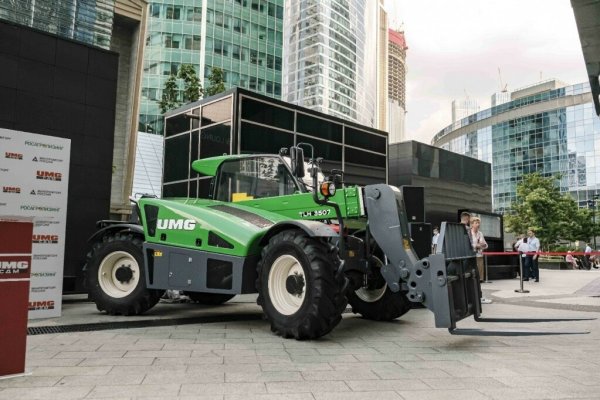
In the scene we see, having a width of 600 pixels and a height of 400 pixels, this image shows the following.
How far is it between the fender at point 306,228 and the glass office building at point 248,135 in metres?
9.64

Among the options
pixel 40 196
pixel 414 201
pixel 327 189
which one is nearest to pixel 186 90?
pixel 40 196

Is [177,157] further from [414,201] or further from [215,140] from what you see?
[414,201]

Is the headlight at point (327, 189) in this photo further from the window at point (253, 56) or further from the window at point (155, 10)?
the window at point (253, 56)

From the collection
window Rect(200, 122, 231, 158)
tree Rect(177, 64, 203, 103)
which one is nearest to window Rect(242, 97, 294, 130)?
window Rect(200, 122, 231, 158)

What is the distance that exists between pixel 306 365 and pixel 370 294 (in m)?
3.21

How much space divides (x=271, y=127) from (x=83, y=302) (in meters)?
10.7

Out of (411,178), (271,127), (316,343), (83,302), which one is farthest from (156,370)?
(411,178)

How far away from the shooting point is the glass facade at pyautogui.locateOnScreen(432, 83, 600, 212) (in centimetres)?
9406

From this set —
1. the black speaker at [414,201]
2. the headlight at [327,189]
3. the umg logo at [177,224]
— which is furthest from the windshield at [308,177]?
the black speaker at [414,201]

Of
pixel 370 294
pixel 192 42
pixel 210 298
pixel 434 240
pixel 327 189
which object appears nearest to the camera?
pixel 327 189

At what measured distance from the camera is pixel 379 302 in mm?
7625

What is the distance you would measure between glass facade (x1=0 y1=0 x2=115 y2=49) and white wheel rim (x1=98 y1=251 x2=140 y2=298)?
16.5m

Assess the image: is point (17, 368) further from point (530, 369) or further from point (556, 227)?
point (556, 227)

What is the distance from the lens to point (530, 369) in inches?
185
